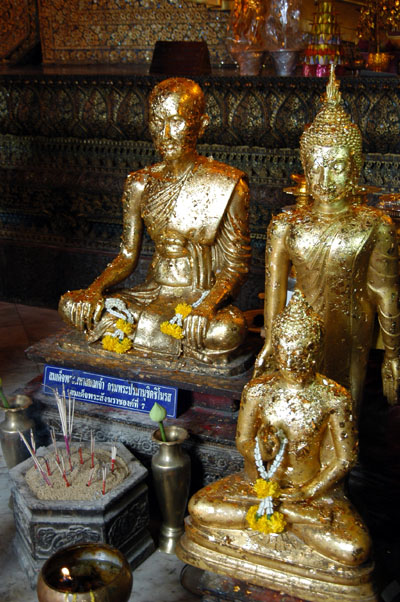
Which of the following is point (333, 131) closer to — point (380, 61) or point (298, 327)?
point (298, 327)

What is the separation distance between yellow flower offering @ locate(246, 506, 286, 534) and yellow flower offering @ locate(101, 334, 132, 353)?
43.0 inches

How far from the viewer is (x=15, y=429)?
2914mm

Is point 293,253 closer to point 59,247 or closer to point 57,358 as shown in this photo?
point 57,358

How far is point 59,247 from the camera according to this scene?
536 centimetres

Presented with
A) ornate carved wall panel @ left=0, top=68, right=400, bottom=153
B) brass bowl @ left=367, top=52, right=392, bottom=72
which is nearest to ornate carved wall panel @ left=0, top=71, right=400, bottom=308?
ornate carved wall panel @ left=0, top=68, right=400, bottom=153

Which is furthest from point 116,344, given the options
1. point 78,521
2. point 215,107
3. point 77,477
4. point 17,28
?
point 17,28

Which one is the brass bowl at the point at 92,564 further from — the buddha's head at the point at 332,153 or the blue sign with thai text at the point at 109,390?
the buddha's head at the point at 332,153

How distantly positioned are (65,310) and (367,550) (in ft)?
5.36

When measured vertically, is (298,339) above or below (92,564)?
above

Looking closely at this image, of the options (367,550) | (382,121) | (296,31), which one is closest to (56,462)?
(367,550)

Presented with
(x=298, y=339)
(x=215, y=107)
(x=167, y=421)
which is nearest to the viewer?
(x=298, y=339)

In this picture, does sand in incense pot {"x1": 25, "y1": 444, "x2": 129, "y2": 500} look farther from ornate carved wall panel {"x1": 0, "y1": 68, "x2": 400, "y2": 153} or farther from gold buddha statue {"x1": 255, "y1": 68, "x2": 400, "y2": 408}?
ornate carved wall panel {"x1": 0, "y1": 68, "x2": 400, "y2": 153}

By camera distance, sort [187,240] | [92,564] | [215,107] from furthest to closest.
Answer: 1. [215,107]
2. [187,240]
3. [92,564]

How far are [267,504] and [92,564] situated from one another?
538 millimetres
